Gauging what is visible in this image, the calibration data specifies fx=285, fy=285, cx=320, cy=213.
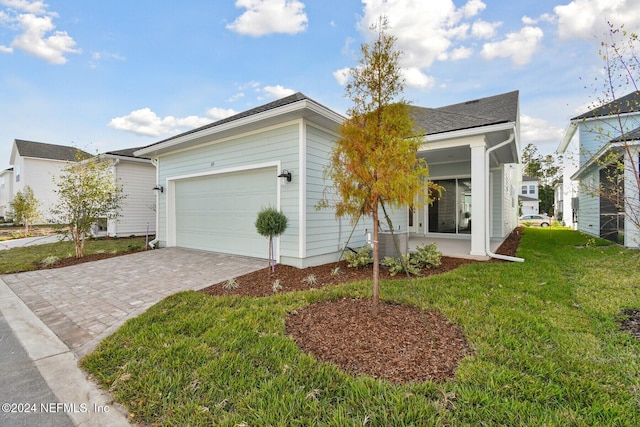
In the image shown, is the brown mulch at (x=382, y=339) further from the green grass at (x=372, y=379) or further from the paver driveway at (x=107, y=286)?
the paver driveway at (x=107, y=286)

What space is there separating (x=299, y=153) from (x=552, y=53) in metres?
6.24

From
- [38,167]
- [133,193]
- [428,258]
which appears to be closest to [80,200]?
[133,193]

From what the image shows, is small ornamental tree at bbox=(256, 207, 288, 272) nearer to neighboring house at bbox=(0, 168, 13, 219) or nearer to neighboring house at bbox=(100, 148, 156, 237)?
neighboring house at bbox=(100, 148, 156, 237)

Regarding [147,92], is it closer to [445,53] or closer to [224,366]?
[445,53]

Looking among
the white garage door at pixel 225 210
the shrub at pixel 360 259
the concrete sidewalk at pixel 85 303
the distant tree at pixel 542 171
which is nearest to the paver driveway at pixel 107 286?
the concrete sidewalk at pixel 85 303

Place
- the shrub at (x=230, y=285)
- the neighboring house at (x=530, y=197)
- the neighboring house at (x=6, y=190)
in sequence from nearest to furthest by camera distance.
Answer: the shrub at (x=230, y=285) < the neighboring house at (x=6, y=190) < the neighboring house at (x=530, y=197)

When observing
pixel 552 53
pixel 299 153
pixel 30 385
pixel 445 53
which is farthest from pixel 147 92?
pixel 552 53

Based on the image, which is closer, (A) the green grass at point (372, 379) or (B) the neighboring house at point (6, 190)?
(A) the green grass at point (372, 379)

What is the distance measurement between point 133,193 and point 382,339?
13.0 meters

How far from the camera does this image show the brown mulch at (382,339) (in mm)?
2289

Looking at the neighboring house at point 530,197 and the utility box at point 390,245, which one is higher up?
the neighboring house at point 530,197

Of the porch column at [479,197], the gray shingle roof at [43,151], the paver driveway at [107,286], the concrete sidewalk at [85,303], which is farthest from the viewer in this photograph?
the gray shingle roof at [43,151]

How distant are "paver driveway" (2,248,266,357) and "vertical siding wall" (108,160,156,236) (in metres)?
5.55

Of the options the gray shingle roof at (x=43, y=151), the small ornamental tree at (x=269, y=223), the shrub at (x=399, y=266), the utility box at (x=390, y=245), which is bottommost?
the shrub at (x=399, y=266)
